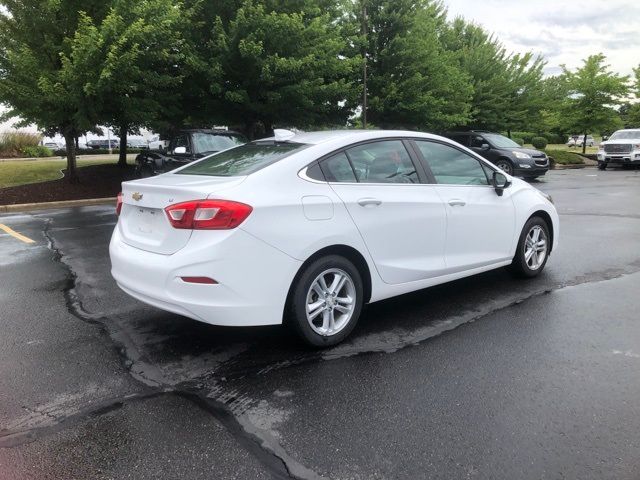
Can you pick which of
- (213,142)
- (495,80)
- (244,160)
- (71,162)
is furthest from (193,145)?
(495,80)

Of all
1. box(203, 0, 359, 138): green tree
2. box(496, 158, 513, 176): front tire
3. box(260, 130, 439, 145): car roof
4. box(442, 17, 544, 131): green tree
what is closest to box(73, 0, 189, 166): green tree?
box(203, 0, 359, 138): green tree

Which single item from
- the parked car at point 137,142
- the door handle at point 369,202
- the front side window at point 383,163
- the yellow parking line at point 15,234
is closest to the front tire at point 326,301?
the door handle at point 369,202

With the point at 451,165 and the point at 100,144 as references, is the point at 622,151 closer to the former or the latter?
the point at 451,165

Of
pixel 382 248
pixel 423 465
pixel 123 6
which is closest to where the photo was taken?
pixel 423 465

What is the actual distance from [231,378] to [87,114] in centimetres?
1232

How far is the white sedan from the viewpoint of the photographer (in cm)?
351

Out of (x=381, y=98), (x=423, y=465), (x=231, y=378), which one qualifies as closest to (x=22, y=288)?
(x=231, y=378)

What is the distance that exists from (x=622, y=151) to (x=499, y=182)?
25495mm

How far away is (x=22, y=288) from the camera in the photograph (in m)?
5.74

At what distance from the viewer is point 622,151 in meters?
26.7

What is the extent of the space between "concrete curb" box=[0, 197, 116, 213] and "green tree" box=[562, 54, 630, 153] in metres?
27.6

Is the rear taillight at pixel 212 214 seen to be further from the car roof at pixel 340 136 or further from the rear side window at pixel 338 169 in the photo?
the car roof at pixel 340 136

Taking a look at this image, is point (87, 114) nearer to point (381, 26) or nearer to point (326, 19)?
point (326, 19)

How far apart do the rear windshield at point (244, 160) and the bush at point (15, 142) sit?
29.8 metres
